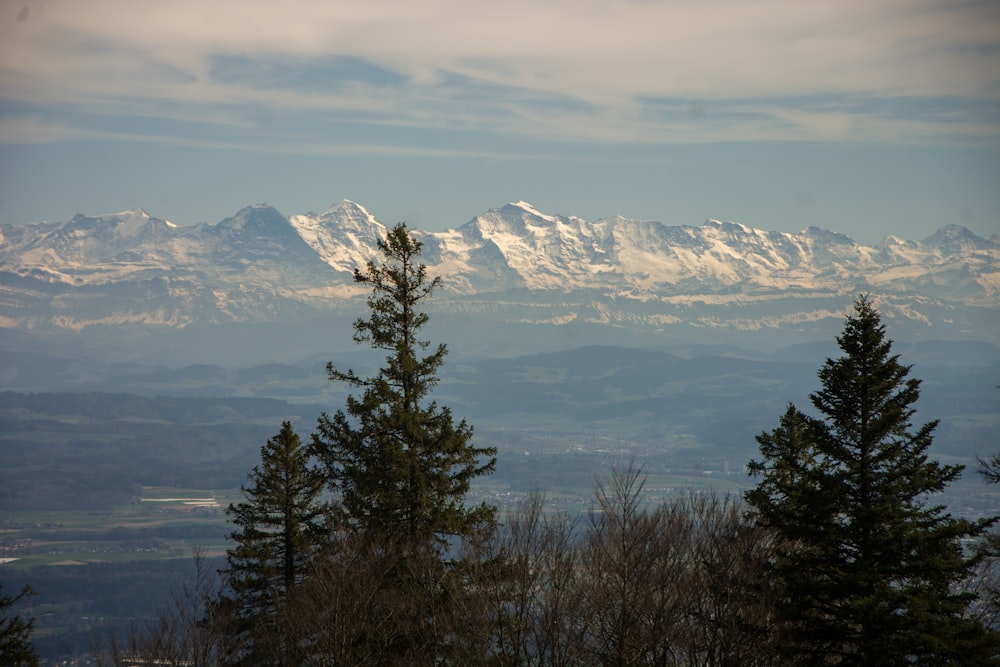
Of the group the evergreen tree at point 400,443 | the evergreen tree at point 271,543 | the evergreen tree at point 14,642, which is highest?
the evergreen tree at point 400,443

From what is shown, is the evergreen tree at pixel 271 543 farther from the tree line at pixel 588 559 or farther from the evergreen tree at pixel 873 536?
the evergreen tree at pixel 873 536

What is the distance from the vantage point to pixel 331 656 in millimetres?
26500

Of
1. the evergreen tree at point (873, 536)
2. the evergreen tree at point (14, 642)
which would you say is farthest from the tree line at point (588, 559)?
the evergreen tree at point (14, 642)

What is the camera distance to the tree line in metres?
21.4

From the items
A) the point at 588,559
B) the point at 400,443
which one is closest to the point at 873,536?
the point at 588,559

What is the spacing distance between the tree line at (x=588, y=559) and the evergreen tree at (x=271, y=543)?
0.08 metres

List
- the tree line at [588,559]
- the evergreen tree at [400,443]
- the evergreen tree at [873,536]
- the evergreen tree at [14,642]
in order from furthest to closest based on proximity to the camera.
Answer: the evergreen tree at [14,642] < the evergreen tree at [400,443] < the tree line at [588,559] < the evergreen tree at [873,536]

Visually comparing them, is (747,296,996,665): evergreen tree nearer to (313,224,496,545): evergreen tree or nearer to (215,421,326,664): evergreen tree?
(313,224,496,545): evergreen tree

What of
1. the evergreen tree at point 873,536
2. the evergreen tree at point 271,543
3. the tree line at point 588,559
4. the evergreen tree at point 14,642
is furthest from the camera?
the evergreen tree at point 271,543

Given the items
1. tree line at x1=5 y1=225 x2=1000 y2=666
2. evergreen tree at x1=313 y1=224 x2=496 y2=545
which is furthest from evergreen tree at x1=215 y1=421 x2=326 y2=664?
evergreen tree at x1=313 y1=224 x2=496 y2=545

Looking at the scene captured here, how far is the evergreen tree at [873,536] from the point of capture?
20.5 meters

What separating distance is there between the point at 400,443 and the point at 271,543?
5.99 m

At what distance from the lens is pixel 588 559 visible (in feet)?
101

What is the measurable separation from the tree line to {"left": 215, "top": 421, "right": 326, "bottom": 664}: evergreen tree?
0.27 feet
